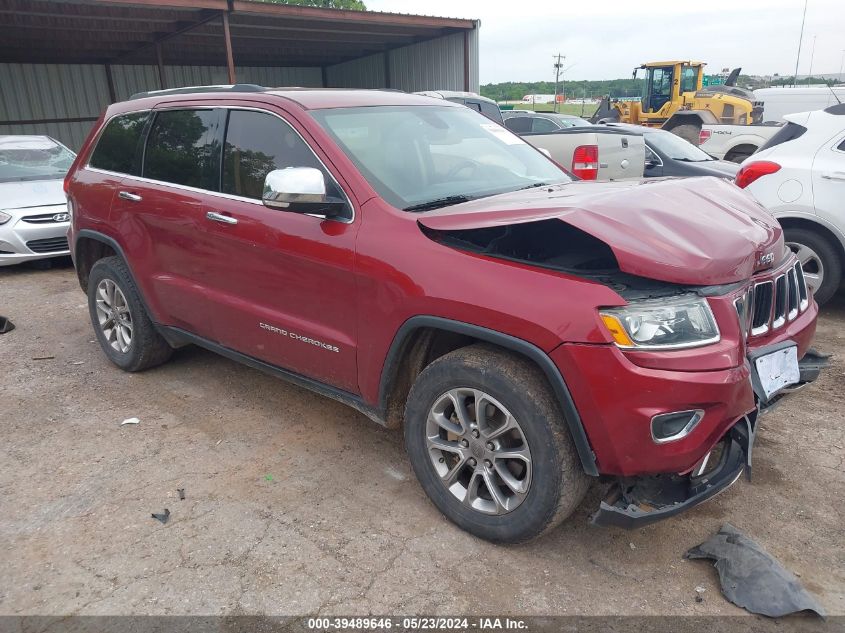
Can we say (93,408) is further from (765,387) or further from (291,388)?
(765,387)

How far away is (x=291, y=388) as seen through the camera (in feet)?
14.2

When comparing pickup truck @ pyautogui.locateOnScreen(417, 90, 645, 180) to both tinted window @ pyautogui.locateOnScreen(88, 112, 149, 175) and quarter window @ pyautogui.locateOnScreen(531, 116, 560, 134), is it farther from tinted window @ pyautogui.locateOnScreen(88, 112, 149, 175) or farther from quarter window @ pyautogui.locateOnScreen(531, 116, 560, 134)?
quarter window @ pyautogui.locateOnScreen(531, 116, 560, 134)

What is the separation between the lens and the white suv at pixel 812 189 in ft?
17.4

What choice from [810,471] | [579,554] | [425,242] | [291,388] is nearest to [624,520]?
[579,554]

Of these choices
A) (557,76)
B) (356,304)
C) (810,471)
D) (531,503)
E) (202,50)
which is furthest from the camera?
(557,76)

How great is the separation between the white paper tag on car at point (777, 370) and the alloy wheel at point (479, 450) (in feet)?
3.27

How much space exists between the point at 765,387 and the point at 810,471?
3.34 ft

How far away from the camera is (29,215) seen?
766cm

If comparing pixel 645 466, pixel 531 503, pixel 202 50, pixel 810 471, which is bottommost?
pixel 810 471

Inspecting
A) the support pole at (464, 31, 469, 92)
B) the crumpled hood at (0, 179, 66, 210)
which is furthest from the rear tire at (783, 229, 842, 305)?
the support pole at (464, 31, 469, 92)

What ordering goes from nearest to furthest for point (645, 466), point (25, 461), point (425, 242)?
point (645, 466) → point (425, 242) → point (25, 461)

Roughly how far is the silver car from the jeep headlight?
23.9 feet

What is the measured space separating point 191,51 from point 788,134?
18302mm

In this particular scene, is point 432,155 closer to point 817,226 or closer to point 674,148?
point 817,226
